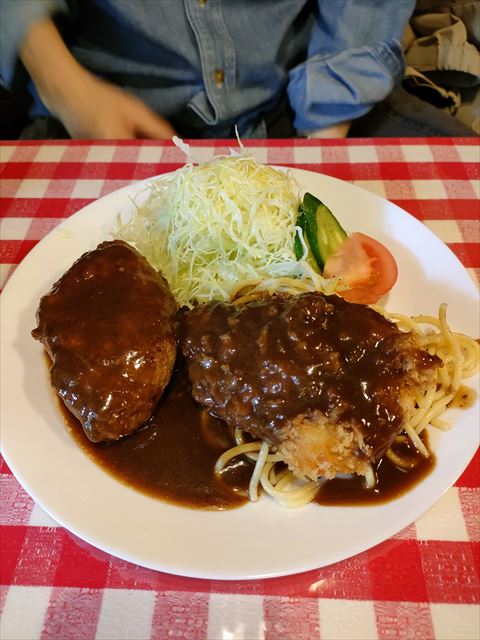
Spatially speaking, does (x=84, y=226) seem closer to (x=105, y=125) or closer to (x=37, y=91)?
(x=105, y=125)

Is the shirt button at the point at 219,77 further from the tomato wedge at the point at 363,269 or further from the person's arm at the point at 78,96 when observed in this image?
the tomato wedge at the point at 363,269

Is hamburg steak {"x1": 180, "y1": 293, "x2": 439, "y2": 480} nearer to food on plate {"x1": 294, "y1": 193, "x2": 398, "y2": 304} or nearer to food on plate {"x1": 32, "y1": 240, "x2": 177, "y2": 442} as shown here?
food on plate {"x1": 32, "y1": 240, "x2": 177, "y2": 442}

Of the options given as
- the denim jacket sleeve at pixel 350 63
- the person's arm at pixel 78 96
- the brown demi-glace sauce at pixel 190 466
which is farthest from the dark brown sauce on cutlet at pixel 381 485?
the person's arm at pixel 78 96

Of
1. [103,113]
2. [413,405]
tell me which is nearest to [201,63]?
[103,113]

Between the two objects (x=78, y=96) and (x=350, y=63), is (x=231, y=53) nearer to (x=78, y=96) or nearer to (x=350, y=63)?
(x=350, y=63)

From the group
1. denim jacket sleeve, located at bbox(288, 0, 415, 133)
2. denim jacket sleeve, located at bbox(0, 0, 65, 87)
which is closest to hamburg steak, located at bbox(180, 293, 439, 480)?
denim jacket sleeve, located at bbox(288, 0, 415, 133)

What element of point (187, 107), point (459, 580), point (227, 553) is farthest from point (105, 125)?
point (459, 580)
